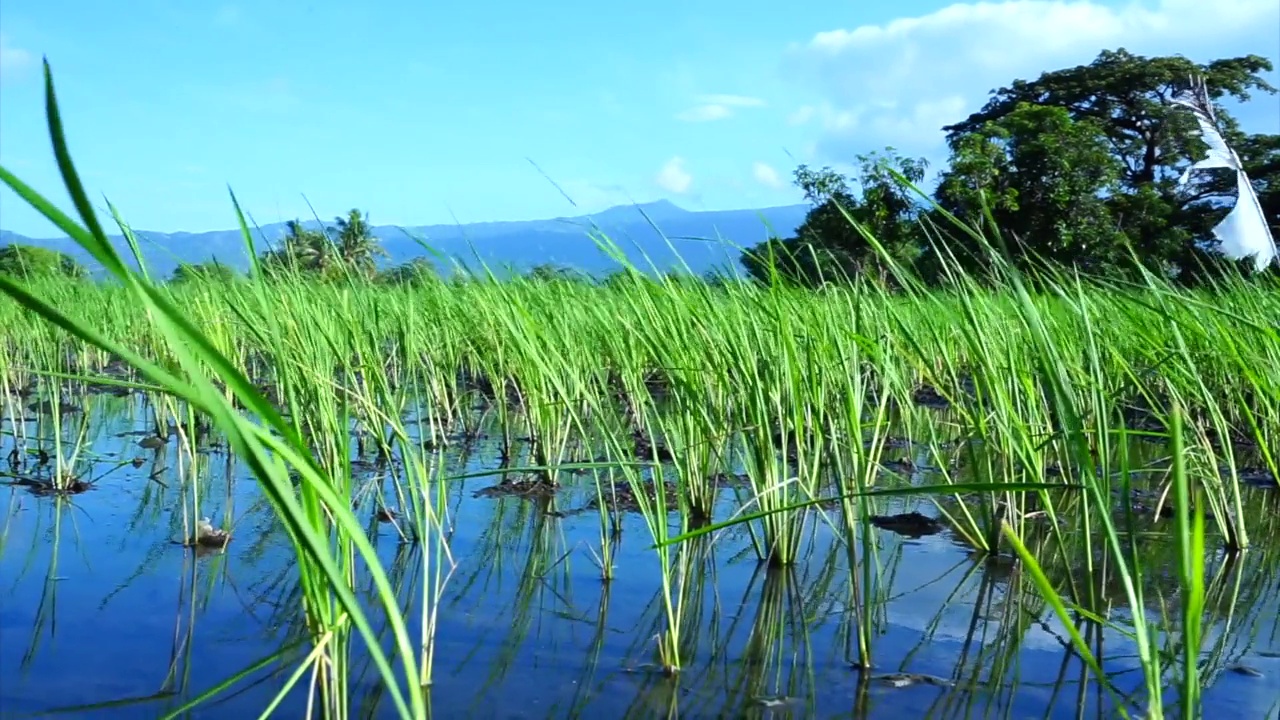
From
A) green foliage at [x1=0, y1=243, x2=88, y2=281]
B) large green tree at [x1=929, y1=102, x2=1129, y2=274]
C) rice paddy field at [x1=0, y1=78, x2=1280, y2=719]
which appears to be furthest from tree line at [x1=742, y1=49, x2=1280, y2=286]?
rice paddy field at [x1=0, y1=78, x2=1280, y2=719]

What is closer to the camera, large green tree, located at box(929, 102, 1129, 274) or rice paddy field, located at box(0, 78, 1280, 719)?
rice paddy field, located at box(0, 78, 1280, 719)

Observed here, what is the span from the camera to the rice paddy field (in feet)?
5.66

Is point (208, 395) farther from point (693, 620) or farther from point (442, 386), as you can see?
point (442, 386)

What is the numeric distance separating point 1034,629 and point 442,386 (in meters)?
3.12

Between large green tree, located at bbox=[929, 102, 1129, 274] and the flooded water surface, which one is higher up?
large green tree, located at bbox=[929, 102, 1129, 274]

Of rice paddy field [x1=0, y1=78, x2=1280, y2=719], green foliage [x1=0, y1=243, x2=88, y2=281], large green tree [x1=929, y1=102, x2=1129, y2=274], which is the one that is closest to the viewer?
rice paddy field [x1=0, y1=78, x2=1280, y2=719]

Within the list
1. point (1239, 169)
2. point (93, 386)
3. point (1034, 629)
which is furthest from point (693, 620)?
point (93, 386)

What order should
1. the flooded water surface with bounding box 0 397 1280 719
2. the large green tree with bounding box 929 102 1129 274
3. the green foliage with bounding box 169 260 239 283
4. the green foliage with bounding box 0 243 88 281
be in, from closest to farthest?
the flooded water surface with bounding box 0 397 1280 719 → the green foliage with bounding box 169 260 239 283 → the green foliage with bounding box 0 243 88 281 → the large green tree with bounding box 929 102 1129 274

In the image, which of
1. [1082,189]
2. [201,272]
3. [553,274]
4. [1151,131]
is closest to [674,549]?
[201,272]

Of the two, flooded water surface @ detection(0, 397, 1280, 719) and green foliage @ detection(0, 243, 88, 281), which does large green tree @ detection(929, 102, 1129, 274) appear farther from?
flooded water surface @ detection(0, 397, 1280, 719)

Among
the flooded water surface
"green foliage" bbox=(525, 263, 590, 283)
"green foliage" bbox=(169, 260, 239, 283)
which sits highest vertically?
"green foliage" bbox=(525, 263, 590, 283)

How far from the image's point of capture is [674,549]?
110 inches

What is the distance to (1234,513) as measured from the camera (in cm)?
344

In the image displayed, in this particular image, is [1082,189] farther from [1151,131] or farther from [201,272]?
[201,272]
